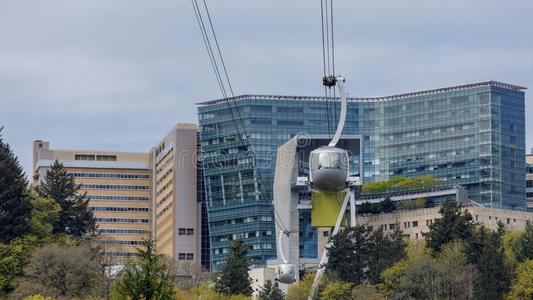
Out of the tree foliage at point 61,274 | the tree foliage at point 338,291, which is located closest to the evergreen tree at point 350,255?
the tree foliage at point 338,291

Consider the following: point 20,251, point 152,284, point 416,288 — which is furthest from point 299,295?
point 152,284

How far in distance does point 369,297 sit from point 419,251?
23.4m

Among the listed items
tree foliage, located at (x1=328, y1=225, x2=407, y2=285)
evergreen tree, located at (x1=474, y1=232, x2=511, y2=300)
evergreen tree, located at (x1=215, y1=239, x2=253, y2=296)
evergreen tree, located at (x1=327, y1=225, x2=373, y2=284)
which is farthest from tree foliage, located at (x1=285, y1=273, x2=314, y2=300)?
evergreen tree, located at (x1=474, y1=232, x2=511, y2=300)

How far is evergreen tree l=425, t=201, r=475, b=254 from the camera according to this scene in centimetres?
16225

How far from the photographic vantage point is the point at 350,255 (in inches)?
6299

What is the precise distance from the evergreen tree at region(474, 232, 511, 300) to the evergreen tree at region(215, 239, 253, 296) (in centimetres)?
2188

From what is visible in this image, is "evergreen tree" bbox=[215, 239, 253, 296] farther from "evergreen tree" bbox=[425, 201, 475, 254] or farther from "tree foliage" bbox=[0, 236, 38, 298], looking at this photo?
"evergreen tree" bbox=[425, 201, 475, 254]

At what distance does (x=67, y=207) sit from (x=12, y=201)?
17.5 metres

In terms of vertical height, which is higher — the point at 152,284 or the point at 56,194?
the point at 56,194

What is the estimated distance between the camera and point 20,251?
5881 inches

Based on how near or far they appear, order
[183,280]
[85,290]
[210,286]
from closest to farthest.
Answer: [85,290], [210,286], [183,280]

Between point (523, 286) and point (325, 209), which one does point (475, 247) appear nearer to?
point (523, 286)

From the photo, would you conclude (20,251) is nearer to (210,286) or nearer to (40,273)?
(40,273)

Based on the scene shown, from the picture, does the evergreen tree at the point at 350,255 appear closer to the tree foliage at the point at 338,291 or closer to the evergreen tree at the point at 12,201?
the tree foliage at the point at 338,291
